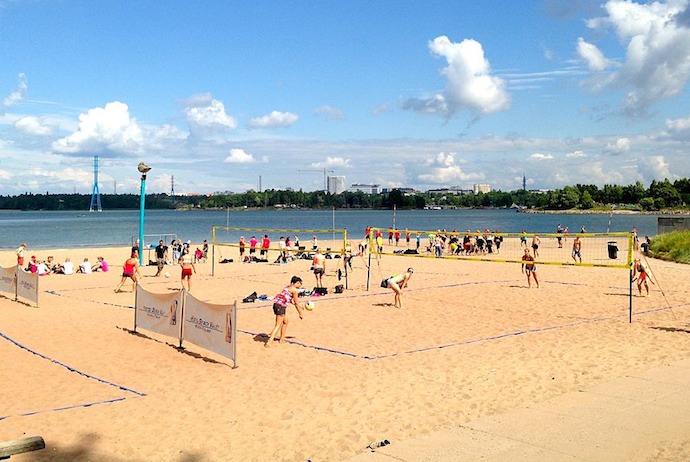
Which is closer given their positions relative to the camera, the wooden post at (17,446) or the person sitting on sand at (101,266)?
the wooden post at (17,446)

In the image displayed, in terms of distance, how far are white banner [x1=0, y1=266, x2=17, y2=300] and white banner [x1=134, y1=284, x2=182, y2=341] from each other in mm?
6726

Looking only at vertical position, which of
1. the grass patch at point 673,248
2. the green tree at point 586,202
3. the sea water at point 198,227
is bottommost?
the sea water at point 198,227

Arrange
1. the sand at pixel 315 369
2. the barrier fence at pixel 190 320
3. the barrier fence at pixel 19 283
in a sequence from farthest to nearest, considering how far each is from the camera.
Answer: the barrier fence at pixel 19 283
the barrier fence at pixel 190 320
the sand at pixel 315 369

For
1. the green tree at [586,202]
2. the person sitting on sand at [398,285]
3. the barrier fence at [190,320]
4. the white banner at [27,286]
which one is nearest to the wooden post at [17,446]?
the barrier fence at [190,320]

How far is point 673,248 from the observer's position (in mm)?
31141

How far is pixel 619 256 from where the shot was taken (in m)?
34.4

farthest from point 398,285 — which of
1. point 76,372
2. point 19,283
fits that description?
point 19,283

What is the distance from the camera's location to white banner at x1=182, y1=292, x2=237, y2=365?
34.8 feet

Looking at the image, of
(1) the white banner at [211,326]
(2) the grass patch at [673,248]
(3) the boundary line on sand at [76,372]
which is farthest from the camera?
(2) the grass patch at [673,248]

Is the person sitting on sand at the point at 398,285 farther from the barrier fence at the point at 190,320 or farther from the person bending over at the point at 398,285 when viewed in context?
the barrier fence at the point at 190,320

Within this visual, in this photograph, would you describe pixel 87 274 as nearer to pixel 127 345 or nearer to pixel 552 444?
pixel 127 345

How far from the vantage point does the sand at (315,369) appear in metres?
7.64

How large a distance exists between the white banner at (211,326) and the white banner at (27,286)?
7.07 meters

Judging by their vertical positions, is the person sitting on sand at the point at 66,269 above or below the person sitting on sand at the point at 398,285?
below
